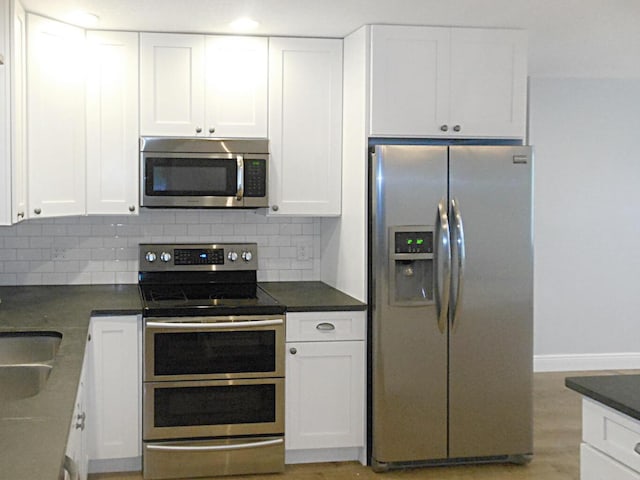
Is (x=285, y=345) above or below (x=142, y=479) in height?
above

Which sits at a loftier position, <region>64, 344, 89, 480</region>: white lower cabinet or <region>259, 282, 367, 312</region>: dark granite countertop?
<region>259, 282, 367, 312</region>: dark granite countertop

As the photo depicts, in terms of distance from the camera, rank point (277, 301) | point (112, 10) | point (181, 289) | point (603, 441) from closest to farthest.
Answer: point (603, 441)
point (112, 10)
point (277, 301)
point (181, 289)

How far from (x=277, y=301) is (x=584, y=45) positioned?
2.24m

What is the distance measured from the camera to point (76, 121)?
4426 mm

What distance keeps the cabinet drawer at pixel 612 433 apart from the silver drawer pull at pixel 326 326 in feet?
6.14

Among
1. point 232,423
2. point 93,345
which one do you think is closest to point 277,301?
point 232,423

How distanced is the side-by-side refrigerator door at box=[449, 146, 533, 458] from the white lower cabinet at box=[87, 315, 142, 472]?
5.04ft

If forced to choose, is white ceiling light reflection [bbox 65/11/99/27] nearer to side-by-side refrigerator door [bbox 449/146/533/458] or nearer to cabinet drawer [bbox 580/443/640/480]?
side-by-side refrigerator door [bbox 449/146/533/458]

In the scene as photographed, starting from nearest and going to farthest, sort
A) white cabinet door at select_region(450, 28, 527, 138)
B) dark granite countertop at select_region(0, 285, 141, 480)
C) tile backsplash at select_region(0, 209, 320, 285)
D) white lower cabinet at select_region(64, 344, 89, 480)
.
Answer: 1. dark granite countertop at select_region(0, 285, 141, 480)
2. white lower cabinet at select_region(64, 344, 89, 480)
3. white cabinet door at select_region(450, 28, 527, 138)
4. tile backsplash at select_region(0, 209, 320, 285)

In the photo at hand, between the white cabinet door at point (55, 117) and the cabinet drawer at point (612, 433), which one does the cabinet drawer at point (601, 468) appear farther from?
the white cabinet door at point (55, 117)

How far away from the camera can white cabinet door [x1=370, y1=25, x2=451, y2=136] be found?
427 centimetres

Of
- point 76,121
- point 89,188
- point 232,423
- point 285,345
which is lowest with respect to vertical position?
point 232,423

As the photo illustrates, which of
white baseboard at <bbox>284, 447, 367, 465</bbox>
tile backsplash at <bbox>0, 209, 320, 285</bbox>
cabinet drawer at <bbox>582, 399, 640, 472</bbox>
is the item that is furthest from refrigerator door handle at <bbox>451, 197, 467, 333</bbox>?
cabinet drawer at <bbox>582, 399, 640, 472</bbox>

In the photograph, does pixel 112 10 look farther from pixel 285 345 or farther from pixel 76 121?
pixel 285 345
